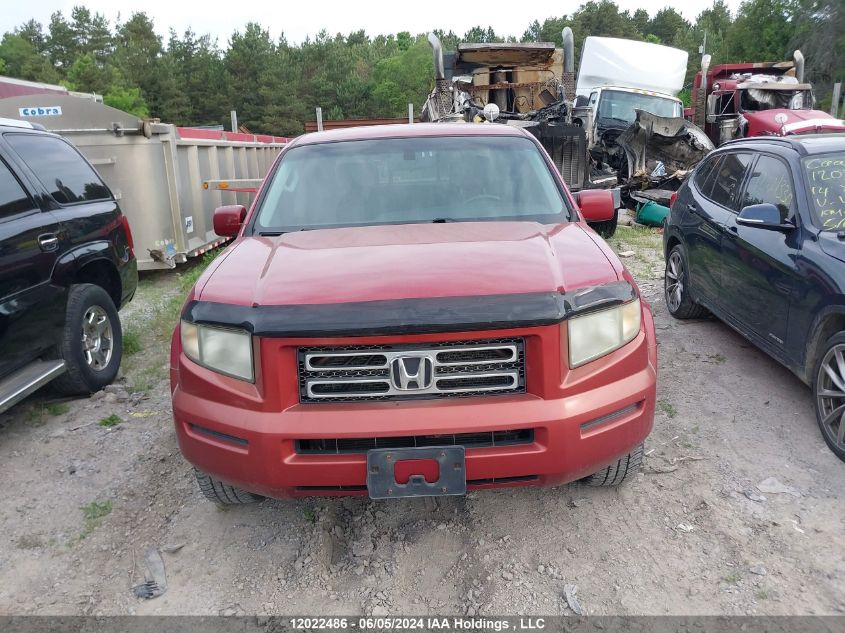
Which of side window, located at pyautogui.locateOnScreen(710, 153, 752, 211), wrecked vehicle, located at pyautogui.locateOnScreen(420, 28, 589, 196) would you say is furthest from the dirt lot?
wrecked vehicle, located at pyautogui.locateOnScreen(420, 28, 589, 196)

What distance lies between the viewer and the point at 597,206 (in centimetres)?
405

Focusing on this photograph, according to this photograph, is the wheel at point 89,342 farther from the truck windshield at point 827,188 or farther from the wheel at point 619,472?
the truck windshield at point 827,188

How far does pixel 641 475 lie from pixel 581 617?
1.20 meters

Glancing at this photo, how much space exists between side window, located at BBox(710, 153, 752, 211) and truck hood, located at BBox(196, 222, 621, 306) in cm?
243

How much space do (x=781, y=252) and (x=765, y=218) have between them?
0.23 metres

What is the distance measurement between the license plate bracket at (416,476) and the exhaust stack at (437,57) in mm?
11142

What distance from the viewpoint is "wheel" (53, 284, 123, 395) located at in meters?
4.65

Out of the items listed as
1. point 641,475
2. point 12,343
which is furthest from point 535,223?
point 12,343

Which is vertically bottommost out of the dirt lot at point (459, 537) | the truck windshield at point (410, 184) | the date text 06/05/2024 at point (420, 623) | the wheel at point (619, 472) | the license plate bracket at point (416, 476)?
the date text 06/05/2024 at point (420, 623)

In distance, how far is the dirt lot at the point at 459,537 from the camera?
271 cm

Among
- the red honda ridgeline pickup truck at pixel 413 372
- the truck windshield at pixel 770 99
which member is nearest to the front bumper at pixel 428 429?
the red honda ridgeline pickup truck at pixel 413 372

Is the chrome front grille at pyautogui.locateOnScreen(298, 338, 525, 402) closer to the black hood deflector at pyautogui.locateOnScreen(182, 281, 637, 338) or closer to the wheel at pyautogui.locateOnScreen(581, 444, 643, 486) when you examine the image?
the black hood deflector at pyautogui.locateOnScreen(182, 281, 637, 338)

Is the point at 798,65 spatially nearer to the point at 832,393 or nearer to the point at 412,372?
the point at 832,393

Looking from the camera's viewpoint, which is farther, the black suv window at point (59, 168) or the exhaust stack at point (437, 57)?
the exhaust stack at point (437, 57)
